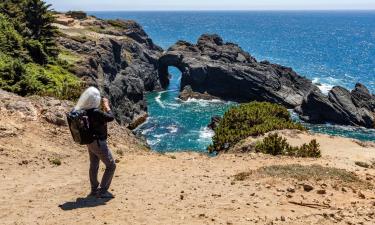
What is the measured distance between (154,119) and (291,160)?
168 feet

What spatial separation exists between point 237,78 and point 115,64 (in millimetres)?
24118

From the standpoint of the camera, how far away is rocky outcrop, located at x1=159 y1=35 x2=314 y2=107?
86.4 metres

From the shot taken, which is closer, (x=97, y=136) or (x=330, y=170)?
(x=97, y=136)

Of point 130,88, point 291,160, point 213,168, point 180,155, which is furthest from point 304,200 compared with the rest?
point 130,88

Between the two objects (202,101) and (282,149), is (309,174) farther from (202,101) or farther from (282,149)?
(202,101)

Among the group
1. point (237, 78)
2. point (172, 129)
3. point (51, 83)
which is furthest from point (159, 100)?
point (51, 83)

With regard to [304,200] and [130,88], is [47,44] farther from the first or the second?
[304,200]

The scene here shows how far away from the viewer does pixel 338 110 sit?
7212cm

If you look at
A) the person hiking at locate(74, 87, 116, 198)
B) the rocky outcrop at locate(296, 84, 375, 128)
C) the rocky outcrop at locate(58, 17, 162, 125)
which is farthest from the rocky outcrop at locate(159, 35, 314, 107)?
the person hiking at locate(74, 87, 116, 198)

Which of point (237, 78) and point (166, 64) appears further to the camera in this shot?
point (166, 64)

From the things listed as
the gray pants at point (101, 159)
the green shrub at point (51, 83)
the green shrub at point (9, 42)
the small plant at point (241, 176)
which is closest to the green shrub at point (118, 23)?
the green shrub at point (9, 42)

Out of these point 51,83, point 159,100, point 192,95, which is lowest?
point 159,100

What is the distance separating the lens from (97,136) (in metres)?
12.0

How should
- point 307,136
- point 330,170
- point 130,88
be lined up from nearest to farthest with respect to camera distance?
1. point 330,170
2. point 307,136
3. point 130,88
